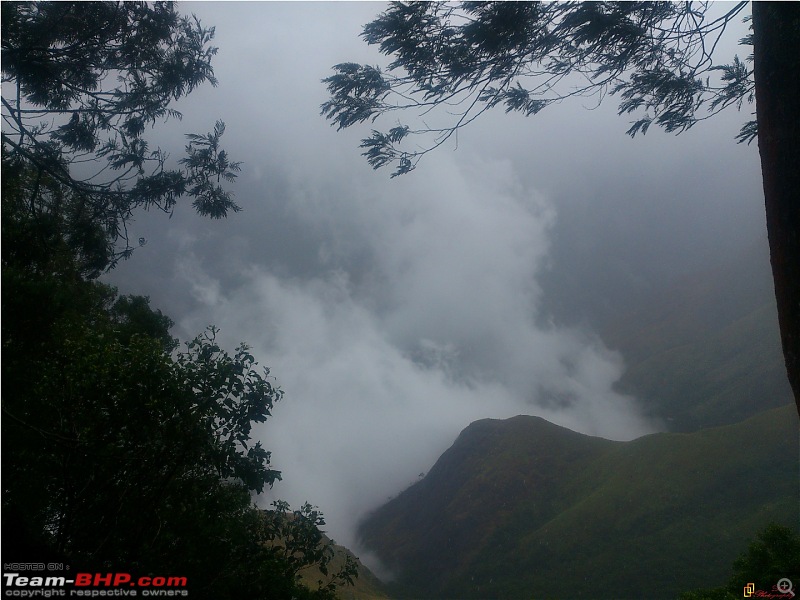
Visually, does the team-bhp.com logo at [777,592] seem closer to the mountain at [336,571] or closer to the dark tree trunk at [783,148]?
the mountain at [336,571]

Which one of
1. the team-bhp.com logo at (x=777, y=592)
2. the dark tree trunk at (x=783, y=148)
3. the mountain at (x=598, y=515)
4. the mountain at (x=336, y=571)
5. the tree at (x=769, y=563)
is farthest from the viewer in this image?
the mountain at (x=598, y=515)

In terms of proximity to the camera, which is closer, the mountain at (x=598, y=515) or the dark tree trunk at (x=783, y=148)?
the dark tree trunk at (x=783, y=148)

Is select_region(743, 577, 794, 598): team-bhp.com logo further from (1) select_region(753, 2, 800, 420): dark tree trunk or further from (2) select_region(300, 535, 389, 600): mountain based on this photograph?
(1) select_region(753, 2, 800, 420): dark tree trunk

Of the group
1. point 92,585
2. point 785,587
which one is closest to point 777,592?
point 785,587

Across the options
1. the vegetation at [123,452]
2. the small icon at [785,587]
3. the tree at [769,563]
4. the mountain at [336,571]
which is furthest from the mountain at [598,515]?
the vegetation at [123,452]

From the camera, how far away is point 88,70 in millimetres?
6711

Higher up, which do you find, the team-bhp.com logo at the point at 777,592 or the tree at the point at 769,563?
the tree at the point at 769,563

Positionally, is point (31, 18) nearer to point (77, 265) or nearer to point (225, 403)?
point (77, 265)

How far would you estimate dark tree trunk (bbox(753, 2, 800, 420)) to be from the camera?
310 centimetres

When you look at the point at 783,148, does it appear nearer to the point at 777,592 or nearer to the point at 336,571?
the point at 777,592

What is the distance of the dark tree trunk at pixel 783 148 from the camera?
3.10 metres
